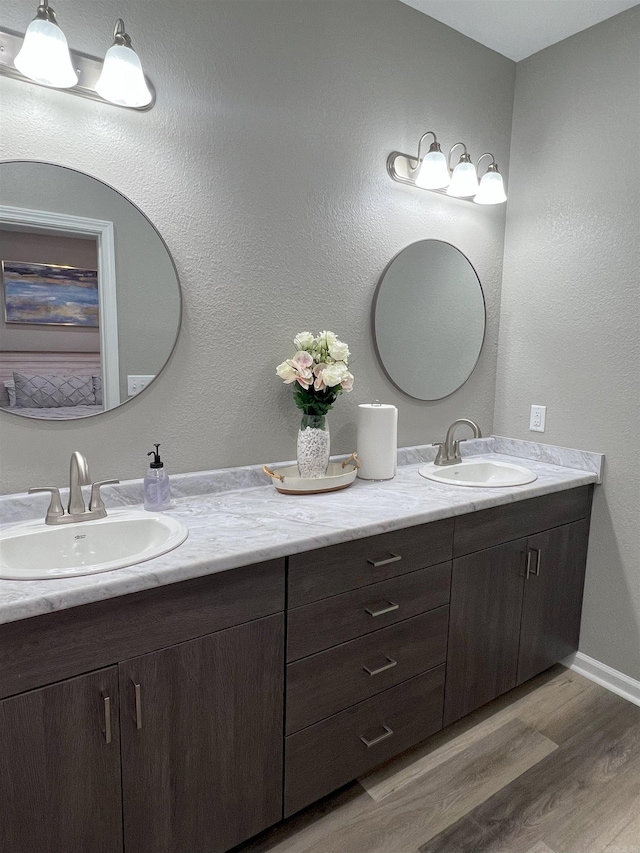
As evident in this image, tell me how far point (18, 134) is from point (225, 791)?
1694 millimetres

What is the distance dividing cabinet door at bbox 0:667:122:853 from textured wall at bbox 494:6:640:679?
186 cm

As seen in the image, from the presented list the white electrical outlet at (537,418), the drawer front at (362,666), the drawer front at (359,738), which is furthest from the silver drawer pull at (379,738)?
the white electrical outlet at (537,418)

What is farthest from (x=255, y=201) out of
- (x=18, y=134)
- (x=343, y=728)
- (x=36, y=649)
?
(x=343, y=728)

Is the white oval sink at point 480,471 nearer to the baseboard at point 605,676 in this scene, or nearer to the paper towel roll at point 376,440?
the paper towel roll at point 376,440

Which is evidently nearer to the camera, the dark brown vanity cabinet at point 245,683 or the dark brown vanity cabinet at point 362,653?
the dark brown vanity cabinet at point 245,683

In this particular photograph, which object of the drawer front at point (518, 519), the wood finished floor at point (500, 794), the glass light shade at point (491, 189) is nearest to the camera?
the wood finished floor at point (500, 794)

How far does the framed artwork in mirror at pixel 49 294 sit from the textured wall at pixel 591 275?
5.89ft

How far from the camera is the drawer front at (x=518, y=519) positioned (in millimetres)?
1706

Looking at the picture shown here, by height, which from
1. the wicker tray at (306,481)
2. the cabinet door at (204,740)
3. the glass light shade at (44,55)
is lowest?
the cabinet door at (204,740)

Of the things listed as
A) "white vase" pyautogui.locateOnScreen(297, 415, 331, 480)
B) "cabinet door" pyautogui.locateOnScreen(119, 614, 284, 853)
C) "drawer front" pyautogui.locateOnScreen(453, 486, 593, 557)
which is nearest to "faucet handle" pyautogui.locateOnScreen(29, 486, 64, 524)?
"cabinet door" pyautogui.locateOnScreen(119, 614, 284, 853)

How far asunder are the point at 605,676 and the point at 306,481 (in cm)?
149

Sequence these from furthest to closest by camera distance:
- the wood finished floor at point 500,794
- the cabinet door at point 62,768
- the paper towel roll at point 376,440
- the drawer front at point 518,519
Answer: the paper towel roll at point 376,440, the drawer front at point 518,519, the wood finished floor at point 500,794, the cabinet door at point 62,768

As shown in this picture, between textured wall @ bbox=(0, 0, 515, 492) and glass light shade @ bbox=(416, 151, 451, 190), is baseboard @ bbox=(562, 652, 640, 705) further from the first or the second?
glass light shade @ bbox=(416, 151, 451, 190)

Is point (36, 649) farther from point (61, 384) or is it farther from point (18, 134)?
point (18, 134)
